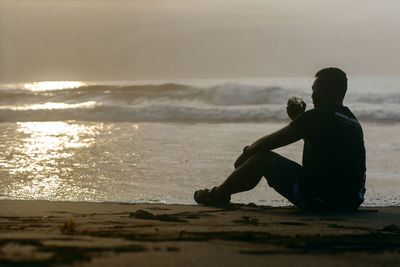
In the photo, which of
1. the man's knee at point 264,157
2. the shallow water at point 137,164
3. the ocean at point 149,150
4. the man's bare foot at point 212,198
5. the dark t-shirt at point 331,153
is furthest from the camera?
the ocean at point 149,150

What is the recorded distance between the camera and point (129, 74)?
40.7 meters

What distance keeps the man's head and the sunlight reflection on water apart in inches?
103

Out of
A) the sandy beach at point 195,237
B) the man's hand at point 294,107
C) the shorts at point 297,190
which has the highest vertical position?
the man's hand at point 294,107

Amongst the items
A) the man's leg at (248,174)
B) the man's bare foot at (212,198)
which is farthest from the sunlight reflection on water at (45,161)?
the man's leg at (248,174)

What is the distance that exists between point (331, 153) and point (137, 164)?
3.90 metres

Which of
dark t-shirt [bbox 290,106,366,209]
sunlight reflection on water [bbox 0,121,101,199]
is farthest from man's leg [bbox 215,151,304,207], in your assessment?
sunlight reflection on water [bbox 0,121,101,199]

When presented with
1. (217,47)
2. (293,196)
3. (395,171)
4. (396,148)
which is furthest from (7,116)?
(217,47)

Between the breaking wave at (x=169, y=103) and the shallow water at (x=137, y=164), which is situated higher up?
the breaking wave at (x=169, y=103)

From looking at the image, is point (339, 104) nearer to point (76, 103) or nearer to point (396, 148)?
point (396, 148)

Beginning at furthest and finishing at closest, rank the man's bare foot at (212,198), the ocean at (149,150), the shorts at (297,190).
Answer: the ocean at (149,150)
the man's bare foot at (212,198)
the shorts at (297,190)

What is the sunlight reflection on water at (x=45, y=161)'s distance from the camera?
601 centimetres

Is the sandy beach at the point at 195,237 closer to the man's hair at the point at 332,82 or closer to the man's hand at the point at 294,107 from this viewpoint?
the man's hand at the point at 294,107

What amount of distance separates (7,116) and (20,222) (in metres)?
13.9

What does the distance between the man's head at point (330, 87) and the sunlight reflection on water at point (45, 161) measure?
103 inches
